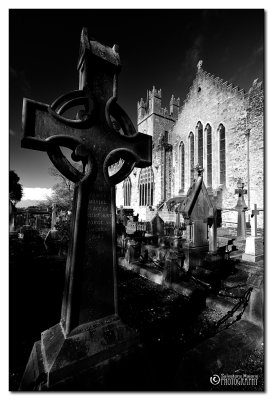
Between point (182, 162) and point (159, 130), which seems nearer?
point (182, 162)

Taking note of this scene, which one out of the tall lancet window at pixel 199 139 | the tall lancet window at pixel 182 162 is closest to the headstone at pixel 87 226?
Result: the tall lancet window at pixel 199 139

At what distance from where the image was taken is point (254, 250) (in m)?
6.27

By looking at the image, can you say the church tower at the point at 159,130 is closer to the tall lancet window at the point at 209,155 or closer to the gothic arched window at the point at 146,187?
the gothic arched window at the point at 146,187

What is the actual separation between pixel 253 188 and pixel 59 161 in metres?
14.8

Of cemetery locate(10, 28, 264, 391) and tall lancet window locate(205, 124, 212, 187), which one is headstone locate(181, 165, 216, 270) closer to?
cemetery locate(10, 28, 264, 391)

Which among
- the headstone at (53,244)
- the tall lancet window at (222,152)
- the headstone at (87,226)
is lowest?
the headstone at (53,244)

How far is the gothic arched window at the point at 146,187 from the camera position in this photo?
23750mm

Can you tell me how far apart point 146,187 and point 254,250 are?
18.8 m

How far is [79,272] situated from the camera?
6.03ft

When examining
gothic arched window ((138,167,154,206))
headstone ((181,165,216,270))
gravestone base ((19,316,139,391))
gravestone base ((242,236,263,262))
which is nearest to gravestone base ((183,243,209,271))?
headstone ((181,165,216,270))

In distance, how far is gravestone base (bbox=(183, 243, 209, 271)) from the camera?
20.4 feet

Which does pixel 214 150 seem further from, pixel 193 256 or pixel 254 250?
pixel 193 256

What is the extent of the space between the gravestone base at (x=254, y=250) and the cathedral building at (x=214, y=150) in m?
3.95

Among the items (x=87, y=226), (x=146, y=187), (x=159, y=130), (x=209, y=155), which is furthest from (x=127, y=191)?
(x=87, y=226)
